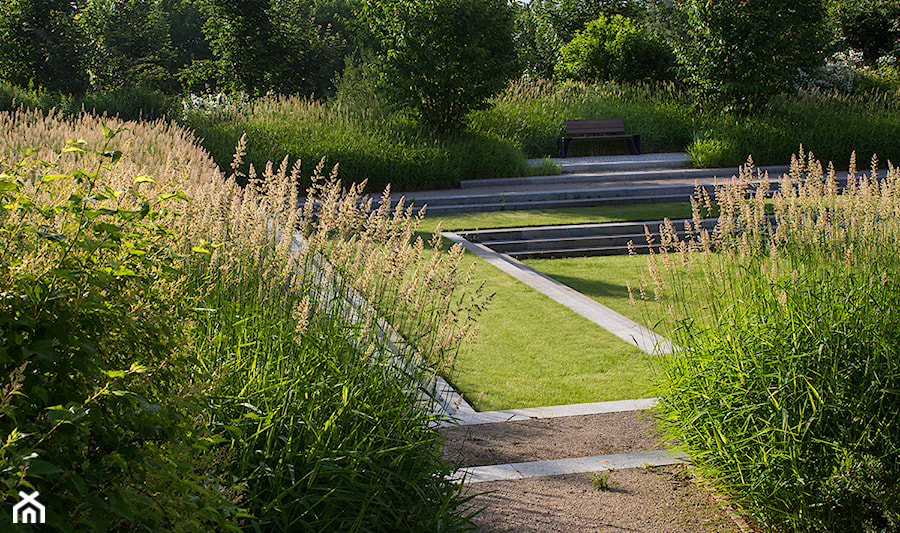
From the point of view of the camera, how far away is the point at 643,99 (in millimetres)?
21578

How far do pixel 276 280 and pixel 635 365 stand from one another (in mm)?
3227

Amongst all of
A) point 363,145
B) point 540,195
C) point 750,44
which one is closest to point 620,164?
point 540,195

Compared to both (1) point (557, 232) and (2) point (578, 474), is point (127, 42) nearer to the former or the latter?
(1) point (557, 232)

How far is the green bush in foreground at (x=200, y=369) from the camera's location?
5.92 feet

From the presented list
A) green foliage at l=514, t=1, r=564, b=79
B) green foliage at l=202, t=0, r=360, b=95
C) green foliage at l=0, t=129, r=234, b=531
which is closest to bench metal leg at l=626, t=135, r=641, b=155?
green foliage at l=202, t=0, r=360, b=95

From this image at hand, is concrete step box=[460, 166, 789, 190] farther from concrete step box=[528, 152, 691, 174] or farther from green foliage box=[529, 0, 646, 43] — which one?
green foliage box=[529, 0, 646, 43]

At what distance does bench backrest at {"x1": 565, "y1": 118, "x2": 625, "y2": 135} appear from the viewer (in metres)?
19.4

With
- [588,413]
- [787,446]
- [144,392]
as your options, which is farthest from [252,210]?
[787,446]

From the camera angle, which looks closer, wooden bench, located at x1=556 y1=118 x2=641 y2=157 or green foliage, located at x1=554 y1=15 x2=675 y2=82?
wooden bench, located at x1=556 y1=118 x2=641 y2=157

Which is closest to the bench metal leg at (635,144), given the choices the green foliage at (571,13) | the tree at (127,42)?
the green foliage at (571,13)

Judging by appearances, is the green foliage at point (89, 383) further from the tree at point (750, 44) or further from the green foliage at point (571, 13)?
the green foliage at point (571, 13)

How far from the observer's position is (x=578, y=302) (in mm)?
7801

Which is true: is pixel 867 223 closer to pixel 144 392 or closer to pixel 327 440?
pixel 327 440

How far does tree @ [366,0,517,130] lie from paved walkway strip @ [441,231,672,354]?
24.1 ft
